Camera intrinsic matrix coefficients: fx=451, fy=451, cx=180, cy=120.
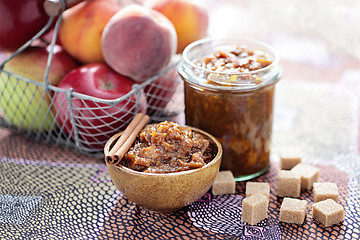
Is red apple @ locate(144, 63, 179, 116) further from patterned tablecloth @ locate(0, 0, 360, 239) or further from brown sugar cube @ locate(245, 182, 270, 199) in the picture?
brown sugar cube @ locate(245, 182, 270, 199)

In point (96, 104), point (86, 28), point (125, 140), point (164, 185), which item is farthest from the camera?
point (86, 28)

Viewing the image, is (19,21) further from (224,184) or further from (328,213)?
(328,213)

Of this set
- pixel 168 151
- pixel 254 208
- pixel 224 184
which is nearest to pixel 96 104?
pixel 168 151

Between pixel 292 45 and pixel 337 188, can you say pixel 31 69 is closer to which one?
pixel 337 188

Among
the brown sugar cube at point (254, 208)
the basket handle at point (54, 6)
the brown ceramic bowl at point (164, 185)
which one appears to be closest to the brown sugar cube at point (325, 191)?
the brown sugar cube at point (254, 208)

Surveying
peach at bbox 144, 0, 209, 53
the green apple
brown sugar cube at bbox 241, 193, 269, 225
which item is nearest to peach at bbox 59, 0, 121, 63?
the green apple
